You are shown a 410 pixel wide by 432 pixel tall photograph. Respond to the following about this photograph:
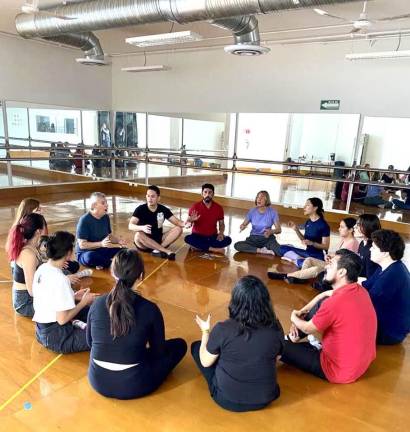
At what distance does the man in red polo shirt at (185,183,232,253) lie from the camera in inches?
187

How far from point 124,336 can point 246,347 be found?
0.61m

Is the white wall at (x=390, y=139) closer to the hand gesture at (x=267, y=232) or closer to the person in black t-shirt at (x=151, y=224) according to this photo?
the hand gesture at (x=267, y=232)

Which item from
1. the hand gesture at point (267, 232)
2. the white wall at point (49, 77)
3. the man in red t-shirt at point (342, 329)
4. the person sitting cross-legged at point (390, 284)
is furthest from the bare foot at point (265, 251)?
the white wall at point (49, 77)

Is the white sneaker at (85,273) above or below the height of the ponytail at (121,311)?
below

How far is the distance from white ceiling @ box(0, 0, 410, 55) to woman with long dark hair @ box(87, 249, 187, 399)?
4602 millimetres

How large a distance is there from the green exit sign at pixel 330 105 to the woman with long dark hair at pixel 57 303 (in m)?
5.86

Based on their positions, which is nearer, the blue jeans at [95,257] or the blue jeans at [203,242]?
the blue jeans at [95,257]

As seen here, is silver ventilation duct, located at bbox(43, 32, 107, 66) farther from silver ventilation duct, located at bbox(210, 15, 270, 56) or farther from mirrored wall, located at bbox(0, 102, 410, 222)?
silver ventilation duct, located at bbox(210, 15, 270, 56)

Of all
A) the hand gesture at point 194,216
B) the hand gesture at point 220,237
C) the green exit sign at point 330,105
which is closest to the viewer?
the hand gesture at point 194,216

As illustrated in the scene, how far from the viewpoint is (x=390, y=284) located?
2.48 m

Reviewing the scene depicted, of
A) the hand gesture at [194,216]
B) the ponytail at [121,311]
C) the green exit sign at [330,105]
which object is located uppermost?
the green exit sign at [330,105]

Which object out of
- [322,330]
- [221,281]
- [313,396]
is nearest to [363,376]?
[313,396]

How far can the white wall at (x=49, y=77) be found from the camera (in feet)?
24.7

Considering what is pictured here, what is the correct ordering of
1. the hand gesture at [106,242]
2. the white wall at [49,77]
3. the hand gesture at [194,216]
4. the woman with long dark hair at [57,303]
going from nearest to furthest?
the woman with long dark hair at [57,303] < the hand gesture at [106,242] < the hand gesture at [194,216] < the white wall at [49,77]
